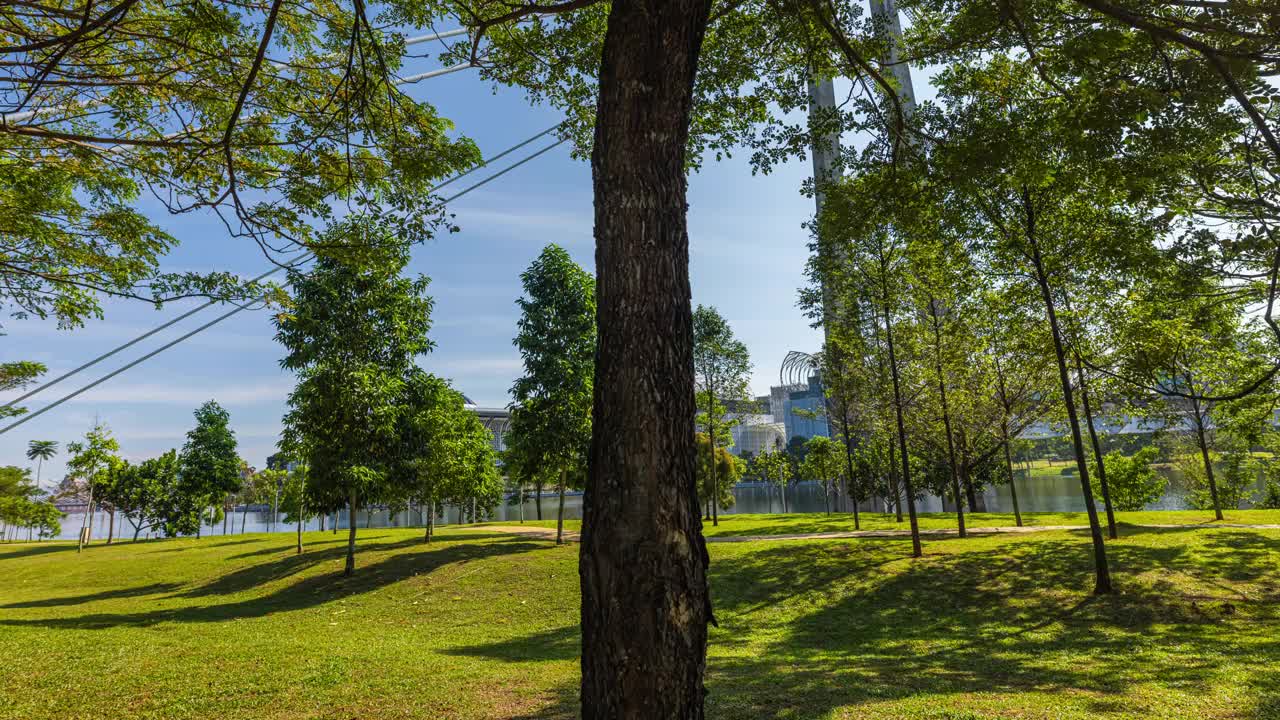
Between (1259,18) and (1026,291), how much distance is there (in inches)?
369

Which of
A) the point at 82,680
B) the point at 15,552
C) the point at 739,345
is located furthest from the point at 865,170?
the point at 15,552

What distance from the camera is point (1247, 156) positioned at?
23.7ft

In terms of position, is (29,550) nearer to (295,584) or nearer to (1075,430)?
(295,584)

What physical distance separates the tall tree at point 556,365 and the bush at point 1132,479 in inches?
1050

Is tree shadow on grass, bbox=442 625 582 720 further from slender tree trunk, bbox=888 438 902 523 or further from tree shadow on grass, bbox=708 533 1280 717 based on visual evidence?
slender tree trunk, bbox=888 438 902 523

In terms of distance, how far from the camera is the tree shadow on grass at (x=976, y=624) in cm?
689

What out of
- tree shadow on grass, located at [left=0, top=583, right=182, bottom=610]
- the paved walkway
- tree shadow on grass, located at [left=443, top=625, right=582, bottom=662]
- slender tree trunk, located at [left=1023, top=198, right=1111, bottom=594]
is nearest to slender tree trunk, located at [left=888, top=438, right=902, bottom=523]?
the paved walkway

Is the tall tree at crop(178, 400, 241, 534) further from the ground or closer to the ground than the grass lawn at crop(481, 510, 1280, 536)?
further from the ground

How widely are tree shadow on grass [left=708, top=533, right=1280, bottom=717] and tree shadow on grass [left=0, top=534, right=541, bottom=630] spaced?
929 centimetres

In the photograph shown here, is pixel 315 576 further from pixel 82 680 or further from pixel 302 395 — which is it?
pixel 82 680

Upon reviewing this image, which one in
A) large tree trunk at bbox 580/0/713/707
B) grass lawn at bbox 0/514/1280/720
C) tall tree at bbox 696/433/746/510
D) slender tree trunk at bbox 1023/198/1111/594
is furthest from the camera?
tall tree at bbox 696/433/746/510

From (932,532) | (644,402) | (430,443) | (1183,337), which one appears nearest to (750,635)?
(1183,337)

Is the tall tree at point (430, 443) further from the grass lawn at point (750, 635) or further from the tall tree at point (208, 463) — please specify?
the tall tree at point (208, 463)

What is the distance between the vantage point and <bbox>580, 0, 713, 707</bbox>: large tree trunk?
2.59 meters
